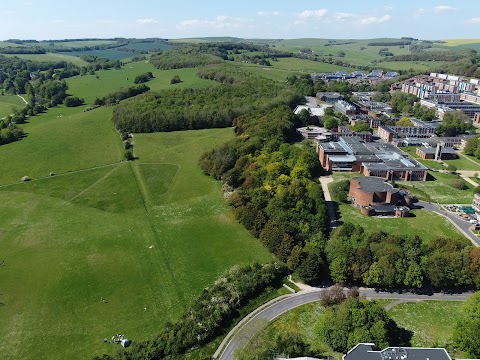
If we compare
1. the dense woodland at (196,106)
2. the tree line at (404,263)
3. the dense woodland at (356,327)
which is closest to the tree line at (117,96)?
the dense woodland at (196,106)

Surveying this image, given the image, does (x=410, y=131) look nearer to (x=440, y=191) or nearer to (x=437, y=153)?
(x=437, y=153)

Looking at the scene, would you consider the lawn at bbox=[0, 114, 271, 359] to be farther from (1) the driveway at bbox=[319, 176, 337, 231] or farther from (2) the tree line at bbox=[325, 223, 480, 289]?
(1) the driveway at bbox=[319, 176, 337, 231]

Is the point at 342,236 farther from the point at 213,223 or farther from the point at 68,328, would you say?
the point at 68,328

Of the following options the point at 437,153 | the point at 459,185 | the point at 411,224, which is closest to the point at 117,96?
the point at 437,153

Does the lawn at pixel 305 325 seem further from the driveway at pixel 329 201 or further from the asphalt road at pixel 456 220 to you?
the asphalt road at pixel 456 220

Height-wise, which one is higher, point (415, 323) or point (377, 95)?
point (377, 95)

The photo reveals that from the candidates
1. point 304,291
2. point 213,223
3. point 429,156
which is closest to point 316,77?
point 429,156

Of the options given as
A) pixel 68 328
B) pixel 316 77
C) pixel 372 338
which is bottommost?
pixel 68 328
